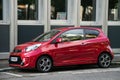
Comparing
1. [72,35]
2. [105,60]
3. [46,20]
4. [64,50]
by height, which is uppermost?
[46,20]

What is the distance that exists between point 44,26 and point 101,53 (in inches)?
166

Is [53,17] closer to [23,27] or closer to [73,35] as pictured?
[23,27]

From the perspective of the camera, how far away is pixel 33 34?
18.5 m

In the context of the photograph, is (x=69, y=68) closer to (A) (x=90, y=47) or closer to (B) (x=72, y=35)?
(A) (x=90, y=47)

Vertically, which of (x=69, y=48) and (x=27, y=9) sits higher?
(x=27, y=9)

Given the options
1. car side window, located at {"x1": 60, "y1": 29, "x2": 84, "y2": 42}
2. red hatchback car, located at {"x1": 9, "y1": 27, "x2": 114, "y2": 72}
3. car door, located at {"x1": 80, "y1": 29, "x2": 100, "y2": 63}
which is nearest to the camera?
red hatchback car, located at {"x1": 9, "y1": 27, "x2": 114, "y2": 72}

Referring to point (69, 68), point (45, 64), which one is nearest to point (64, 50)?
point (45, 64)

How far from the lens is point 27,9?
62.4 ft

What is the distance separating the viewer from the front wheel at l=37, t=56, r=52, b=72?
1404 centimetres

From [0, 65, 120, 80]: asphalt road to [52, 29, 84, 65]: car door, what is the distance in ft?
1.40

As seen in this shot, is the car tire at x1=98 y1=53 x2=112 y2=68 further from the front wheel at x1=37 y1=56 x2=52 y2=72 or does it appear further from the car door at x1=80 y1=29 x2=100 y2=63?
the front wheel at x1=37 y1=56 x2=52 y2=72

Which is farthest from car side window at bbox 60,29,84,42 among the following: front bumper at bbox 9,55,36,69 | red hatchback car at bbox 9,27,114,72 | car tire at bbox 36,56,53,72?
front bumper at bbox 9,55,36,69

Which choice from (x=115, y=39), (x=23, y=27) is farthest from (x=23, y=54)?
(x=115, y=39)

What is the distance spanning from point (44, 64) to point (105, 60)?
2.72 metres
